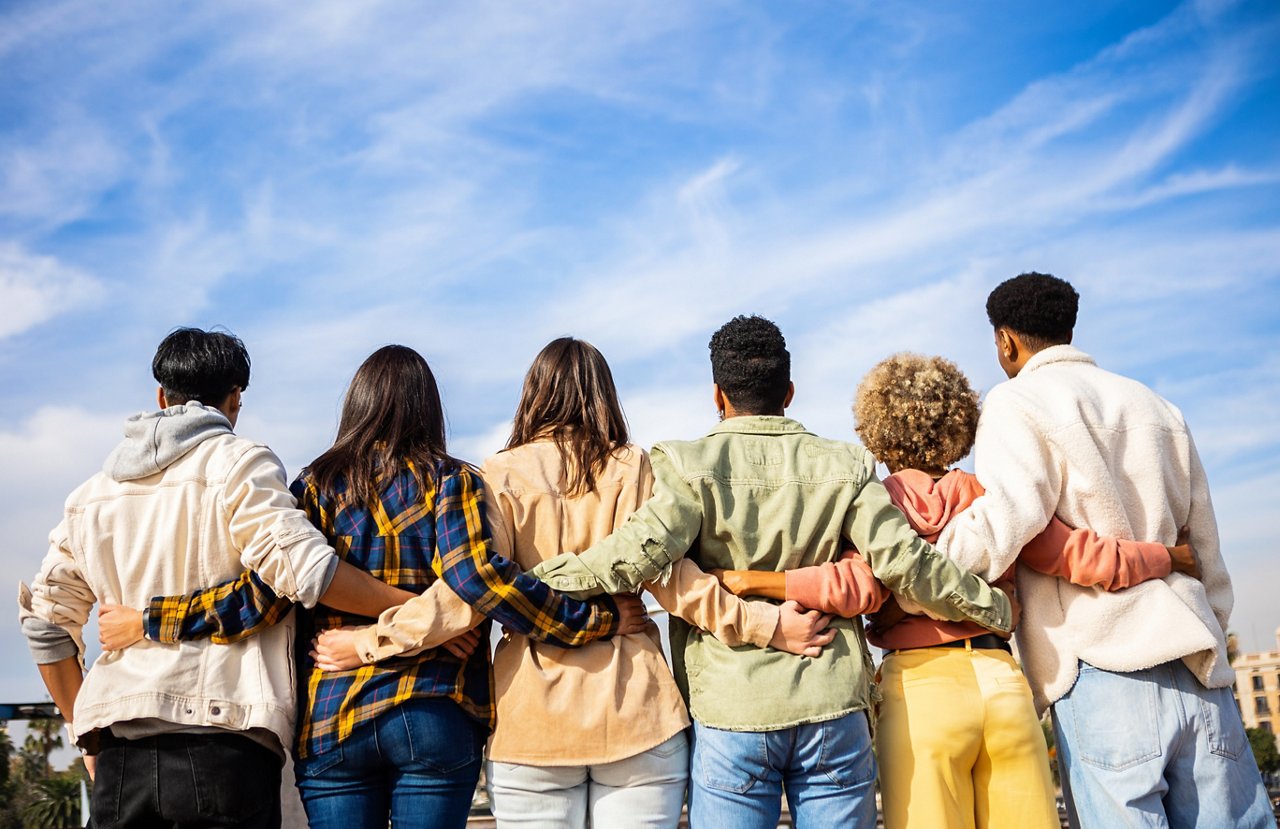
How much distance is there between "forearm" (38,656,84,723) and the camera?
323 centimetres

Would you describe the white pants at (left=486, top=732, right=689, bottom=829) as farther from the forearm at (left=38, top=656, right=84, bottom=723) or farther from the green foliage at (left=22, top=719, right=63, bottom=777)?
the green foliage at (left=22, top=719, right=63, bottom=777)

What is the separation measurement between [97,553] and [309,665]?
0.69 metres

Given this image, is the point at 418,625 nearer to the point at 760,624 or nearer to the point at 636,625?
the point at 636,625

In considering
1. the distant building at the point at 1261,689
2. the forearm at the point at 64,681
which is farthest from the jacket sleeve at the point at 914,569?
the distant building at the point at 1261,689

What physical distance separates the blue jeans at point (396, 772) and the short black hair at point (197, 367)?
3.74 ft

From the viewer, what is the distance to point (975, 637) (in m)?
3.10

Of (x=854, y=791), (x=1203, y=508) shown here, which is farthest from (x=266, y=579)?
(x=1203, y=508)

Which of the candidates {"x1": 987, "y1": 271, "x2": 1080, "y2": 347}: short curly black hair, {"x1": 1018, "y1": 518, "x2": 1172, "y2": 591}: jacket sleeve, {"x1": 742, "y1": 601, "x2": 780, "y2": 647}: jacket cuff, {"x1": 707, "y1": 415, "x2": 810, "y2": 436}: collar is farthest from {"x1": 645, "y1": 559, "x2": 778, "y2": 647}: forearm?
{"x1": 987, "y1": 271, "x2": 1080, "y2": 347}: short curly black hair

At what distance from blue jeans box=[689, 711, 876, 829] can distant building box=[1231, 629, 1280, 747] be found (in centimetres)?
10035

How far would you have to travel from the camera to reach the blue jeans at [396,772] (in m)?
2.88

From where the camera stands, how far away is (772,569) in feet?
10.0

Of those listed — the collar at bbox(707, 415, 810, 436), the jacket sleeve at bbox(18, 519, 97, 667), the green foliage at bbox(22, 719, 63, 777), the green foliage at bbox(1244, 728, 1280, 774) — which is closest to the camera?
the jacket sleeve at bbox(18, 519, 97, 667)

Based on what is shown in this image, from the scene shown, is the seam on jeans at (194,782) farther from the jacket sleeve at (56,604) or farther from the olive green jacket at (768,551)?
the olive green jacket at (768,551)

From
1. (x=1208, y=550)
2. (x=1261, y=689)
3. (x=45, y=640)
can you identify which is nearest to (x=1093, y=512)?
(x=1208, y=550)
